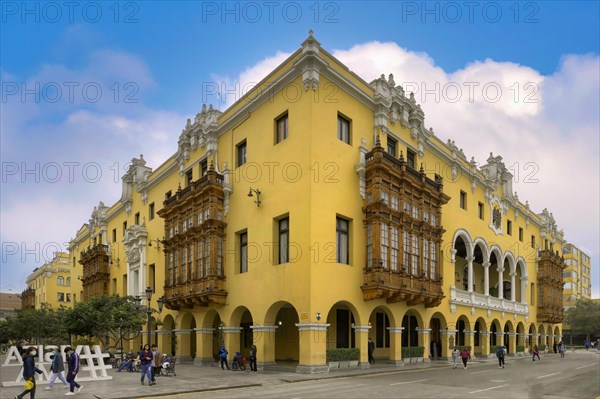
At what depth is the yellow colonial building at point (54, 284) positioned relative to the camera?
85938 millimetres

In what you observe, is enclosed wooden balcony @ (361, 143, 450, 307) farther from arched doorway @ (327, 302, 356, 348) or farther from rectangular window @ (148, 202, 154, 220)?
rectangular window @ (148, 202, 154, 220)

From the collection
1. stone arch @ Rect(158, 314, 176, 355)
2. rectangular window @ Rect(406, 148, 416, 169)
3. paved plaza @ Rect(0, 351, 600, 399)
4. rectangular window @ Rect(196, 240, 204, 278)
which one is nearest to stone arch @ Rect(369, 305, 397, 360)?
paved plaza @ Rect(0, 351, 600, 399)

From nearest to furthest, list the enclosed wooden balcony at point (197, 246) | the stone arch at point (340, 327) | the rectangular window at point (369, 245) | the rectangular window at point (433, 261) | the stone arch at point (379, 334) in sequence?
the rectangular window at point (369, 245) < the stone arch at point (340, 327) < the enclosed wooden balcony at point (197, 246) < the rectangular window at point (433, 261) < the stone arch at point (379, 334)

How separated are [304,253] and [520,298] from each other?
3361cm

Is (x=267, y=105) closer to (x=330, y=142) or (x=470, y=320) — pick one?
(x=330, y=142)

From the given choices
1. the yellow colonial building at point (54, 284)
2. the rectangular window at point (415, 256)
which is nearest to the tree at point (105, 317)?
the rectangular window at point (415, 256)

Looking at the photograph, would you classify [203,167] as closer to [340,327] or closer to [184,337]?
[184,337]

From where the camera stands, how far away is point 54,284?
8694 cm

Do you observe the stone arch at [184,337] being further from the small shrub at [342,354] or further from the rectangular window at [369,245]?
the rectangular window at [369,245]

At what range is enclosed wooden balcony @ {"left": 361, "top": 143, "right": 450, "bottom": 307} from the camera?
1061 inches

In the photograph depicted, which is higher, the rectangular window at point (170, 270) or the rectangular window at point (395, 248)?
the rectangular window at point (395, 248)

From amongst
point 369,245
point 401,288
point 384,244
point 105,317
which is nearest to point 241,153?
point 369,245

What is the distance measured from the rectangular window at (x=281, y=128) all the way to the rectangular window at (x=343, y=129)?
2849 millimetres

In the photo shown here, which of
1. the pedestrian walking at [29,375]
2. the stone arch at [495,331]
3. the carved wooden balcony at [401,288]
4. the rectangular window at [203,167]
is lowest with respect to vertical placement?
the stone arch at [495,331]
